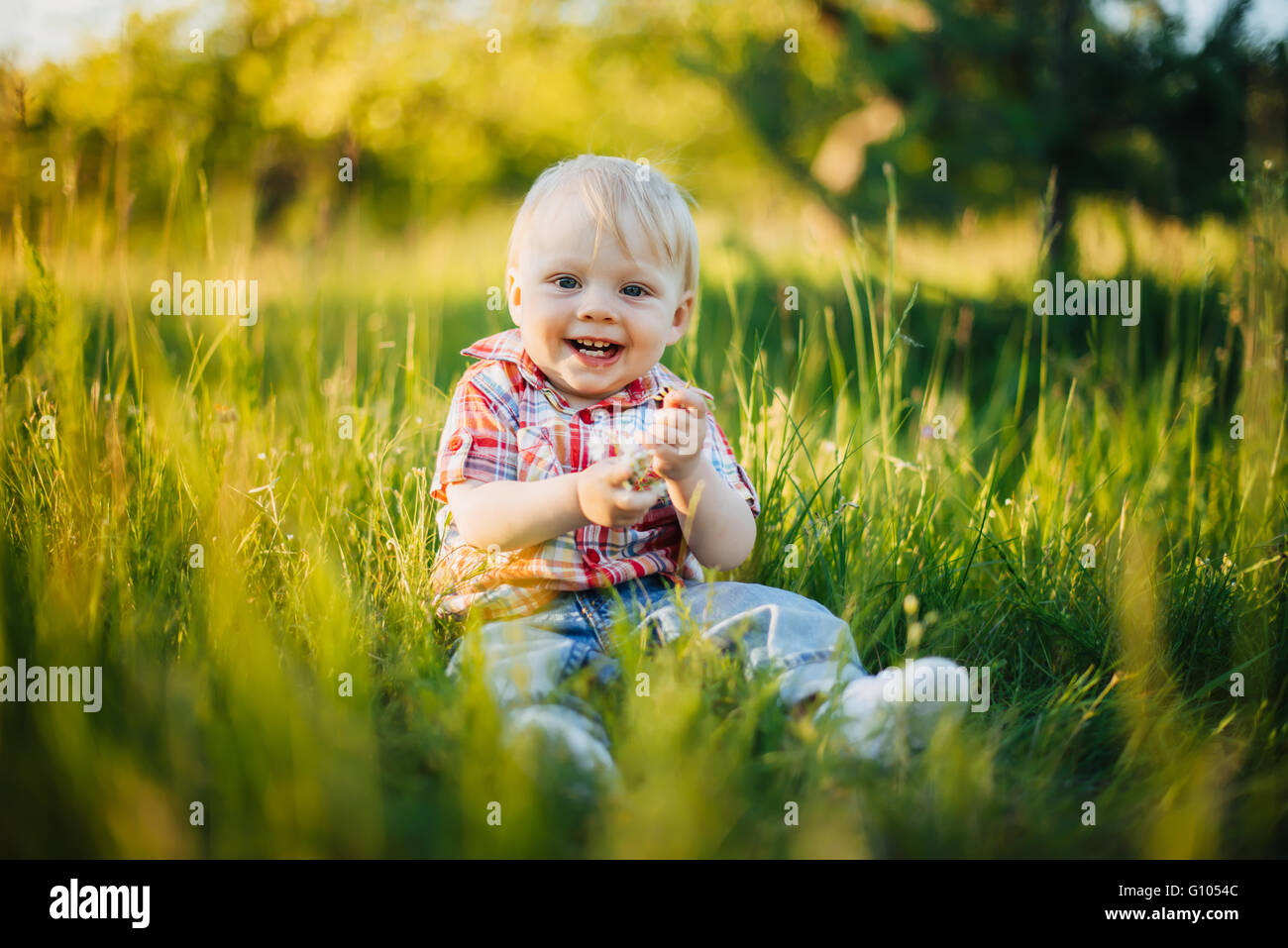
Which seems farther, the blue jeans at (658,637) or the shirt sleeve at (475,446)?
the shirt sleeve at (475,446)

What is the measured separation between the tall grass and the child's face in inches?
17.2

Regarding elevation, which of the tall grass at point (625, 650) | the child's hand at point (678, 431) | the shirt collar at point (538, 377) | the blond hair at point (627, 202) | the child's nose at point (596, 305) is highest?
the blond hair at point (627, 202)

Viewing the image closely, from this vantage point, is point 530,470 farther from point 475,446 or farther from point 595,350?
point 595,350

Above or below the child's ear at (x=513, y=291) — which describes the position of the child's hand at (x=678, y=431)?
below

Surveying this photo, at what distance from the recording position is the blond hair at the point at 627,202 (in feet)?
5.51

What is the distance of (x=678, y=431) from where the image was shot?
1.49 m

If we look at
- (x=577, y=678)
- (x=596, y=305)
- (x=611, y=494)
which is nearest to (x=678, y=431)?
(x=611, y=494)

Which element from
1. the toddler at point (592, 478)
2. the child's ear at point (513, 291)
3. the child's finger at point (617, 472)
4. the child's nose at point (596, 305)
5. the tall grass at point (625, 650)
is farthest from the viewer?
the child's ear at point (513, 291)

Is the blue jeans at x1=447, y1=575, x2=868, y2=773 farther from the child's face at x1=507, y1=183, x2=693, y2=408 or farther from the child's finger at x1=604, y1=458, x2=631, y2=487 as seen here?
the child's face at x1=507, y1=183, x2=693, y2=408

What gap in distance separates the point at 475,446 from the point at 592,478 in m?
Answer: 0.32

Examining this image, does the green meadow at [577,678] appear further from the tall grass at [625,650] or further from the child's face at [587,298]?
the child's face at [587,298]

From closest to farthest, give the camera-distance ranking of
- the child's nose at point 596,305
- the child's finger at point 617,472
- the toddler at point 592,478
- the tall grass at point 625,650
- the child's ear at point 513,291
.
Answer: the tall grass at point 625,650, the child's finger at point 617,472, the toddler at point 592,478, the child's nose at point 596,305, the child's ear at point 513,291

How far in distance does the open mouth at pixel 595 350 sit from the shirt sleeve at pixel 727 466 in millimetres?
231

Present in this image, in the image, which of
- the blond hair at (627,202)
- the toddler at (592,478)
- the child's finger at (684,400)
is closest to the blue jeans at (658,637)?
the toddler at (592,478)
